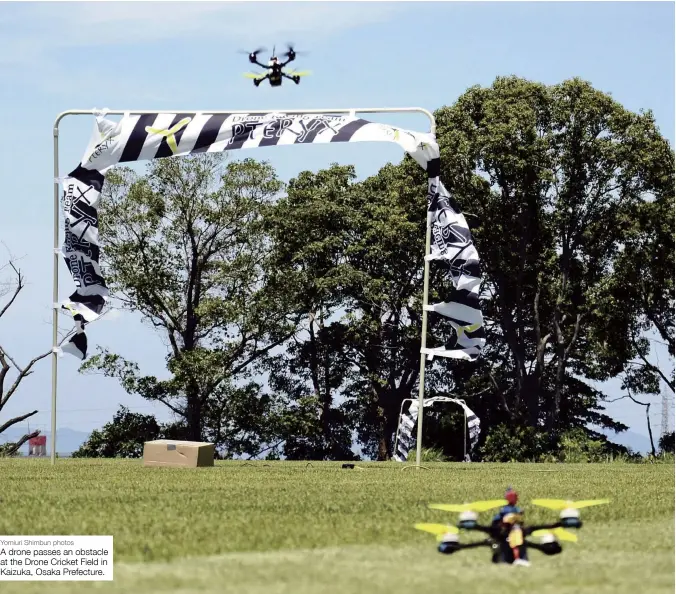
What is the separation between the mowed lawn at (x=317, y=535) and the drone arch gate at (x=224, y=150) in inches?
197

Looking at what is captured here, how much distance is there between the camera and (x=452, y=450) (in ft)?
145

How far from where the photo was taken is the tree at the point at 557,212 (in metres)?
39.8

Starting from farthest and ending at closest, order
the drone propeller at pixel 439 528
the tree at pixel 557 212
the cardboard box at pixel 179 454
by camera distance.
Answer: the tree at pixel 557 212, the cardboard box at pixel 179 454, the drone propeller at pixel 439 528

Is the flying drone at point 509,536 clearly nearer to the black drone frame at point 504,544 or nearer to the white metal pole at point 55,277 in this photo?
the black drone frame at point 504,544

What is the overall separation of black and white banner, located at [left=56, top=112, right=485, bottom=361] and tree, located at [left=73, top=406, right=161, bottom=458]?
24316 millimetres

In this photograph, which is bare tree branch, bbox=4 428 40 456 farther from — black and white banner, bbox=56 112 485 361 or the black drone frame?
the black drone frame

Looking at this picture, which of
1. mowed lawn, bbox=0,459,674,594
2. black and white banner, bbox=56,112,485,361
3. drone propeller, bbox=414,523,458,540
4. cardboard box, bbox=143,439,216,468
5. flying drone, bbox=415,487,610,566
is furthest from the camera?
cardboard box, bbox=143,439,216,468

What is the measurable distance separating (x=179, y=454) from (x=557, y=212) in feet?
79.8

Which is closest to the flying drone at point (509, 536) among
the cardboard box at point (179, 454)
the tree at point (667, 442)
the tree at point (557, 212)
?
the cardboard box at point (179, 454)

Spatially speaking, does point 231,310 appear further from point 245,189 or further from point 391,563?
point 391,563

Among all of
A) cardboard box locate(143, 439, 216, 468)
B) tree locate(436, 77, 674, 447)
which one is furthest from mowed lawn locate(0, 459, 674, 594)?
tree locate(436, 77, 674, 447)

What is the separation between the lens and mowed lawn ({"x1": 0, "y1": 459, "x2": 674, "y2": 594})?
267 inches

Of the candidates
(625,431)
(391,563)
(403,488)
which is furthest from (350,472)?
(625,431)

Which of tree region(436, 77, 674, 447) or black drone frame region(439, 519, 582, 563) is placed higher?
tree region(436, 77, 674, 447)
